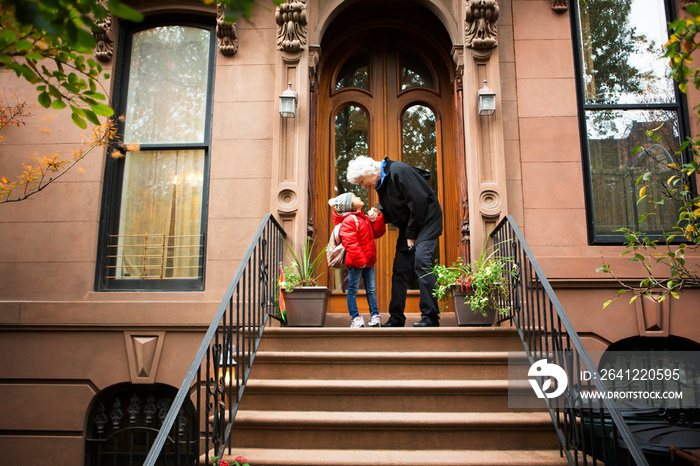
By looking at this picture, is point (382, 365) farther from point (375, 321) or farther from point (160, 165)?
point (160, 165)

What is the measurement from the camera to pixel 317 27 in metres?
6.71

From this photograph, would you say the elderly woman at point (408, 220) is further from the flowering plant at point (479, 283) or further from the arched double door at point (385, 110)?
the arched double door at point (385, 110)

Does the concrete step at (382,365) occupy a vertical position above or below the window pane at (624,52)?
below

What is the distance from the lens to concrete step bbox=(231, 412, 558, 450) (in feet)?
12.9

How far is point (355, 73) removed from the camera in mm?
7555

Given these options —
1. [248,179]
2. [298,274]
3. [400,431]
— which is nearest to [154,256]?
[248,179]

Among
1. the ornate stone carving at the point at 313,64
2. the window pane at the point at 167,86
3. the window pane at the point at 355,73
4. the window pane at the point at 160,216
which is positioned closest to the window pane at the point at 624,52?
the window pane at the point at 355,73

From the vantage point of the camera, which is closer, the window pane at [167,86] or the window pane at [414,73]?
the window pane at [167,86]

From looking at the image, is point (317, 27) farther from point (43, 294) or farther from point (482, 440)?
point (482, 440)

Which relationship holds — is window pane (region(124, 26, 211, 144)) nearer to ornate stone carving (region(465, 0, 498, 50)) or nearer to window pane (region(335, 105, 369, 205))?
window pane (region(335, 105, 369, 205))

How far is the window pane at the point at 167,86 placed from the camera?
22.5 ft

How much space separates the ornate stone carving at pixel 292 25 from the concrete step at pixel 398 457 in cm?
456

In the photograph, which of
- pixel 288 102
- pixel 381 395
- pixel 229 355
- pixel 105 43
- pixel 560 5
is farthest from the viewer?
pixel 105 43

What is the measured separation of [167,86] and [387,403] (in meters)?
4.86
